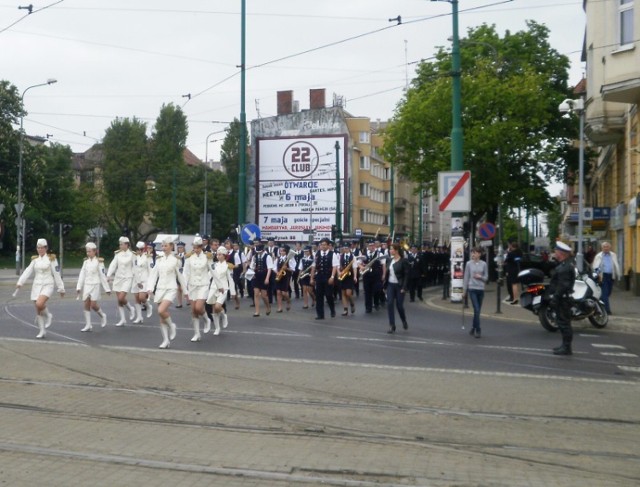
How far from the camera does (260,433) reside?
8703 millimetres

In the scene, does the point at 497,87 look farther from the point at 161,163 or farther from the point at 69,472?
the point at 161,163

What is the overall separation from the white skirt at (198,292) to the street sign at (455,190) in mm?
9322

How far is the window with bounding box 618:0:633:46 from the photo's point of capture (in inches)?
1131

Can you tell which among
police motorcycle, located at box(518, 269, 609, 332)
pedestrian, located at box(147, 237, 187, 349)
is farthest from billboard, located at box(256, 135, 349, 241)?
pedestrian, located at box(147, 237, 187, 349)

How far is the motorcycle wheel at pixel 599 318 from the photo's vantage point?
19641 mm

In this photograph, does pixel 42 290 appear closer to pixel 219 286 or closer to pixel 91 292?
pixel 91 292

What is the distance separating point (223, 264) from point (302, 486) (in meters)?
11.5

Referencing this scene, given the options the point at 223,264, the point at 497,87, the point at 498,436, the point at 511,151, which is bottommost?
the point at 498,436

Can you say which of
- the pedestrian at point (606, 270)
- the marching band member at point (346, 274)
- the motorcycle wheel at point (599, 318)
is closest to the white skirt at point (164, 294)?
the marching band member at point (346, 274)

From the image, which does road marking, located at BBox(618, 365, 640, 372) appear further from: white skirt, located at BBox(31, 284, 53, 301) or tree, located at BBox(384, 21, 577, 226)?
tree, located at BBox(384, 21, 577, 226)

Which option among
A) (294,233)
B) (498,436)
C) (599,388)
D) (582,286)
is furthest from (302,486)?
(294,233)

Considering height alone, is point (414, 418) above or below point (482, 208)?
below

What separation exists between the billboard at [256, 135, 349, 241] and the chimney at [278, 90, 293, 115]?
27.6 m

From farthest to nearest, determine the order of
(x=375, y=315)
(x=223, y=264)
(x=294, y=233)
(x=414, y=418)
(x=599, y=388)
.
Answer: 1. (x=294, y=233)
2. (x=375, y=315)
3. (x=223, y=264)
4. (x=599, y=388)
5. (x=414, y=418)
